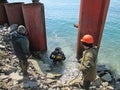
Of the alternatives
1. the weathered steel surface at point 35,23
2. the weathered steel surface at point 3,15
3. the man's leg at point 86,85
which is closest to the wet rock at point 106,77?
the man's leg at point 86,85

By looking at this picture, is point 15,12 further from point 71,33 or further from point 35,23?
point 71,33

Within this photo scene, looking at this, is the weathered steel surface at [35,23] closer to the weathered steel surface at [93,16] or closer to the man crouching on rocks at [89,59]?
the weathered steel surface at [93,16]

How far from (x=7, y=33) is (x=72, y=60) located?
2.72 metres

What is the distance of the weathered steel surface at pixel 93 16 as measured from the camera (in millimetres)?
6797

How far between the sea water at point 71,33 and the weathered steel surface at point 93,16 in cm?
147

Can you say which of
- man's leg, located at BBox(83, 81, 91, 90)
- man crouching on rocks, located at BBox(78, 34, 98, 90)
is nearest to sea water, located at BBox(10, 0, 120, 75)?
man's leg, located at BBox(83, 81, 91, 90)

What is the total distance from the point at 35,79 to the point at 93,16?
268cm

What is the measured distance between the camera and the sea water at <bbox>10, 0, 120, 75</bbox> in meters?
9.22

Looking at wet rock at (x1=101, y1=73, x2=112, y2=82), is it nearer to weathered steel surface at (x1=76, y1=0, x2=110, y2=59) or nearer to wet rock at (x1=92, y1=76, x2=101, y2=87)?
wet rock at (x1=92, y1=76, x2=101, y2=87)

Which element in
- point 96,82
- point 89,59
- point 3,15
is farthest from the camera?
point 3,15

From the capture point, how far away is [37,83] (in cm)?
562

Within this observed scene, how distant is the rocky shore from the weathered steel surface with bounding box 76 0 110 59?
1384mm

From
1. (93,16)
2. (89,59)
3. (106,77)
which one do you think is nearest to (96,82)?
(106,77)

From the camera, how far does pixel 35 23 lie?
802 centimetres
